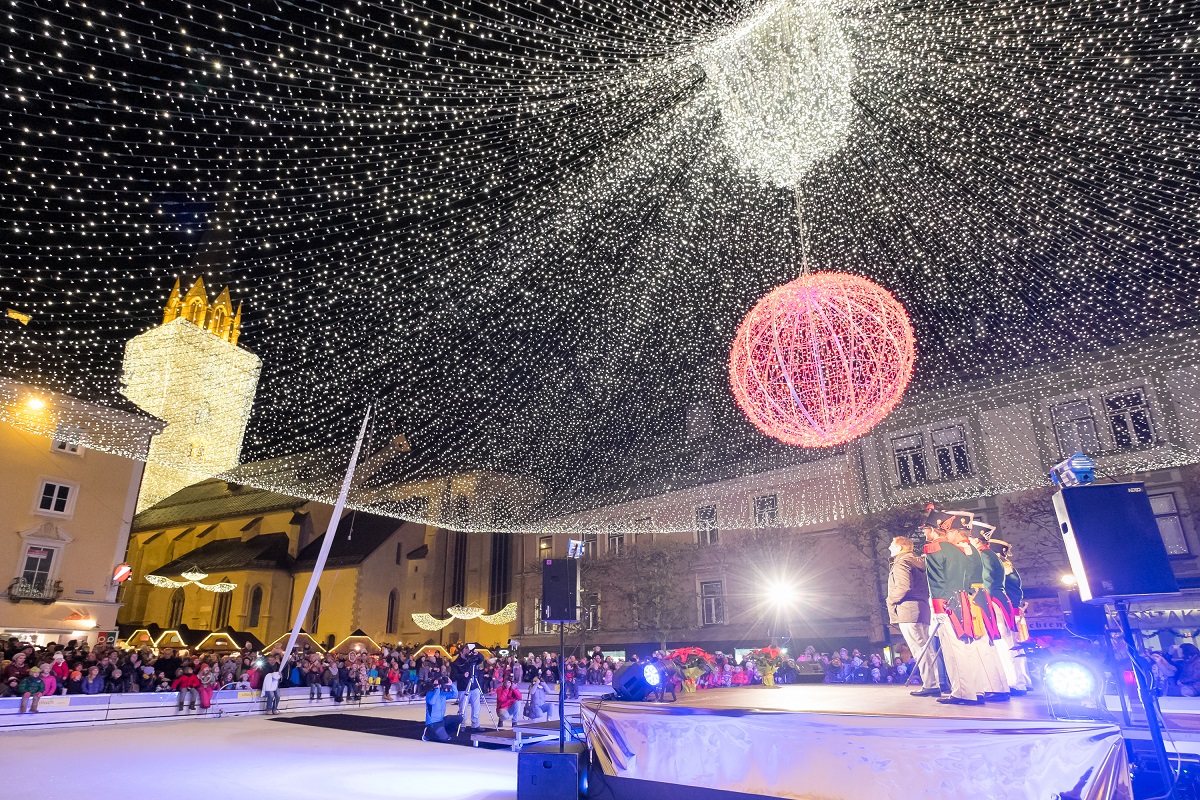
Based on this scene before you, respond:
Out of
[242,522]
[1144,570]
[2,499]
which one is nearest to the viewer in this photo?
[1144,570]

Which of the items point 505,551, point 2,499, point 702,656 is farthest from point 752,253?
point 505,551

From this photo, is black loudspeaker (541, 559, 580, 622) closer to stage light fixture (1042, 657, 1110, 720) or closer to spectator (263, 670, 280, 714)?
stage light fixture (1042, 657, 1110, 720)

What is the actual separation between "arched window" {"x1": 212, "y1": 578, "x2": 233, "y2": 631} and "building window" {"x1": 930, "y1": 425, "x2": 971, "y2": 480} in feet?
137

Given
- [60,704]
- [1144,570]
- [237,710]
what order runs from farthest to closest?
[237,710], [60,704], [1144,570]

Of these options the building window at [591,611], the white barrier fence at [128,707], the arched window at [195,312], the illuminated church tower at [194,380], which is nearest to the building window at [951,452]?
the building window at [591,611]

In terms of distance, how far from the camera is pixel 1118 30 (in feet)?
19.5

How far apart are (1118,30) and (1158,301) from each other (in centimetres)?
1627

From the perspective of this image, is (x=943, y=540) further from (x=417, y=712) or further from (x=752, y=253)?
(x=417, y=712)

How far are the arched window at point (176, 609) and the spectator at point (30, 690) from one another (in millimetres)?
33527

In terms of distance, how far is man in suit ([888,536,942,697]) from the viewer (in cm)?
785

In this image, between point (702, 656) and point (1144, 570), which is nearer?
point (1144, 570)

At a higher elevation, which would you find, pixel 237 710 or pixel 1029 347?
pixel 1029 347

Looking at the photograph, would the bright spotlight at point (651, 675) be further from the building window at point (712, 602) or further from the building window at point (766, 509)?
the building window at point (712, 602)

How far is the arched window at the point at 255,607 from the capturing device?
40406 millimetres
